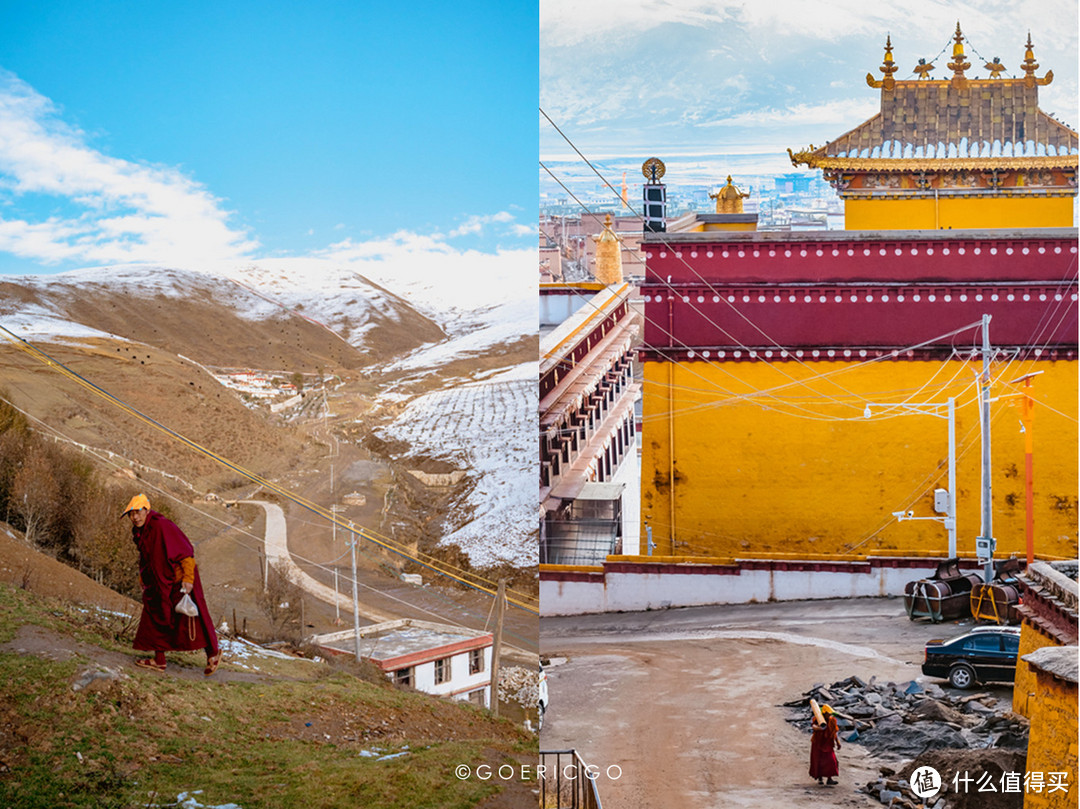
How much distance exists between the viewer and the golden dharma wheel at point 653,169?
3.11 m

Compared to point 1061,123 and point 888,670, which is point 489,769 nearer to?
point 888,670

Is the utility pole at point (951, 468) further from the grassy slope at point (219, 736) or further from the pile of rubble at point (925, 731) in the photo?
the grassy slope at point (219, 736)

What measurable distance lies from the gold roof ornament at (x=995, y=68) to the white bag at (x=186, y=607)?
2.91 m

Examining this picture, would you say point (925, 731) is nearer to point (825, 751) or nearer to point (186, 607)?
point (825, 751)

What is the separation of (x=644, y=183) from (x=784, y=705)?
1.65m

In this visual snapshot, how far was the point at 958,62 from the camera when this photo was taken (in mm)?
2980

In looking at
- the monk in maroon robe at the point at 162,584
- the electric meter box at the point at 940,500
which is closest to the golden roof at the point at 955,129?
the electric meter box at the point at 940,500

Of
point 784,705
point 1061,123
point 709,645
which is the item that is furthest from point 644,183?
point 784,705

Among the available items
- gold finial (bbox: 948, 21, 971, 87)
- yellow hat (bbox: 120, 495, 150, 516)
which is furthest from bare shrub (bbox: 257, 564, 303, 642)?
gold finial (bbox: 948, 21, 971, 87)

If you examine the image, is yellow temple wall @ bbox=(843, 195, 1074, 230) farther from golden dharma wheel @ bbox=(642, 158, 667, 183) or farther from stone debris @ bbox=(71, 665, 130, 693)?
stone debris @ bbox=(71, 665, 130, 693)

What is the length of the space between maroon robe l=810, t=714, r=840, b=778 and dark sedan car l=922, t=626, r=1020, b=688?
0.37m

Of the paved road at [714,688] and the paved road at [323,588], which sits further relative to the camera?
the paved road at [323,588]

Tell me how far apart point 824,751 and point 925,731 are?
0.30 meters

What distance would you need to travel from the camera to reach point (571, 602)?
305cm
